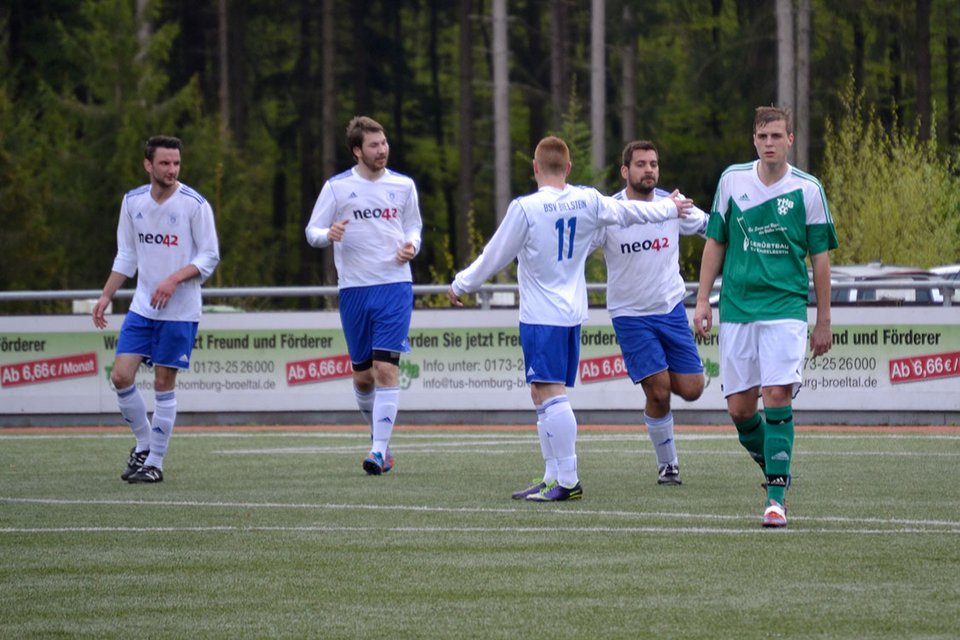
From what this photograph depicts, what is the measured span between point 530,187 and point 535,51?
520 cm

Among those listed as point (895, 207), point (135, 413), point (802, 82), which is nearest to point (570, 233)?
point (135, 413)

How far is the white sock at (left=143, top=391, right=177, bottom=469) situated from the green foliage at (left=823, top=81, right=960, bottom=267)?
65.4ft

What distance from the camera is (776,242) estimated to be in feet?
29.7

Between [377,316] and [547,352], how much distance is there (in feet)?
8.02

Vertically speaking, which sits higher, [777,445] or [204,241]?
[204,241]

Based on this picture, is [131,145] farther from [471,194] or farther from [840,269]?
[840,269]

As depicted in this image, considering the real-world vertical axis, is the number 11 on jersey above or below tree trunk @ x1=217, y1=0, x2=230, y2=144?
below

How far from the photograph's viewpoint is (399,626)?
628cm

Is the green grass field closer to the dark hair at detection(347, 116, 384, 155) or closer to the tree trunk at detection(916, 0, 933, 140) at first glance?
the dark hair at detection(347, 116, 384, 155)

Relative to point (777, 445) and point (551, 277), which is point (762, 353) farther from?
point (551, 277)

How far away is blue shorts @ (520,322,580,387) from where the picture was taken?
1021cm

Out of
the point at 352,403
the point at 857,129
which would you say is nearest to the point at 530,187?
the point at 857,129

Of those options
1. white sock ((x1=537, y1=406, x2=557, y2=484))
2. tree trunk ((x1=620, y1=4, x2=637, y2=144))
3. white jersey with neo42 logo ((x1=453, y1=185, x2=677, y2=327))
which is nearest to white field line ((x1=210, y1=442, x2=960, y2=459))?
white sock ((x1=537, y1=406, x2=557, y2=484))

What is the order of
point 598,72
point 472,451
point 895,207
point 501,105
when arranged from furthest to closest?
1. point 598,72
2. point 501,105
3. point 895,207
4. point 472,451
